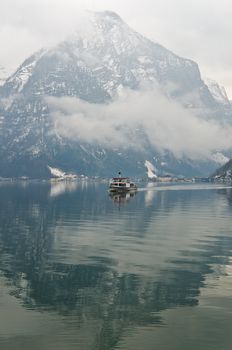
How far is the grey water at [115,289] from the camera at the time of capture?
5022cm

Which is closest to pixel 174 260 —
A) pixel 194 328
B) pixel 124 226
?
pixel 194 328

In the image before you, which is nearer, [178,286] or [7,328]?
[7,328]

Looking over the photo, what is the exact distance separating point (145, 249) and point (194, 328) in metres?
46.4

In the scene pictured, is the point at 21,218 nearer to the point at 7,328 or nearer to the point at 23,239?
the point at 23,239

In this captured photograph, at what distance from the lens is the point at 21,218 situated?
158 meters

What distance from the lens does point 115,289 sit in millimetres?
67562

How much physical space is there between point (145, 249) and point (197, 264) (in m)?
15.6

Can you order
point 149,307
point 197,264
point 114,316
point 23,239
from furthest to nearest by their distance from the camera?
point 23,239 → point 197,264 → point 149,307 → point 114,316

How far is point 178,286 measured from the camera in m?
69.7

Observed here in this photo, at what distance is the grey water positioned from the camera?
50219 mm

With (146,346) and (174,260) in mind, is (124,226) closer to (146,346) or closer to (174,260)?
(174,260)

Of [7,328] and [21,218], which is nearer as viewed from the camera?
[7,328]

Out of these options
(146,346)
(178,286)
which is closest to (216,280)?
(178,286)

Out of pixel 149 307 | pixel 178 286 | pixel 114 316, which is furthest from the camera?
pixel 178 286
